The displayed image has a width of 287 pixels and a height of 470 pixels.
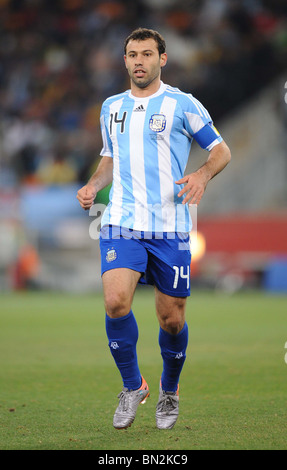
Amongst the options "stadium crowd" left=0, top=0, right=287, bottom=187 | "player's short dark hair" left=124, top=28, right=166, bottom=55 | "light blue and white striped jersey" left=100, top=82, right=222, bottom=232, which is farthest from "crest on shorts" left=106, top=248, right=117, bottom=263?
"stadium crowd" left=0, top=0, right=287, bottom=187

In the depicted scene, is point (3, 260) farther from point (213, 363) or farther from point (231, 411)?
point (231, 411)

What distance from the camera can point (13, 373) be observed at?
271 inches

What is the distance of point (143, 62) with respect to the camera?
4816 mm

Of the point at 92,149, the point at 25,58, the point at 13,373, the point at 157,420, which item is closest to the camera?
the point at 157,420

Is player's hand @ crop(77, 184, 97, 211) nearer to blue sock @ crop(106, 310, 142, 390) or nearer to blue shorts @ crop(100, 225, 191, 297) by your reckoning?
blue shorts @ crop(100, 225, 191, 297)

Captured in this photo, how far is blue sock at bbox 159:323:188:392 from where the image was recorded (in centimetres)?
483

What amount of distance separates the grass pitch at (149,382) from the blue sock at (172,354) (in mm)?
239

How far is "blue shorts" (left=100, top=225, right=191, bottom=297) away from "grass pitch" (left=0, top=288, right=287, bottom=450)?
2.75 ft

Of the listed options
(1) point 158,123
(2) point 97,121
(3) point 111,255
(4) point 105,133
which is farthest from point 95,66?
(3) point 111,255

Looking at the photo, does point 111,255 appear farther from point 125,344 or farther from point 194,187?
point 194,187

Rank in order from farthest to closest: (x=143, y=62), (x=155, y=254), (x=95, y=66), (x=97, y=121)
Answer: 1. (x=95, y=66)
2. (x=97, y=121)
3. (x=143, y=62)
4. (x=155, y=254)

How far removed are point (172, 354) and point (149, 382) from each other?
5.09 ft
